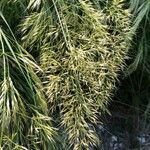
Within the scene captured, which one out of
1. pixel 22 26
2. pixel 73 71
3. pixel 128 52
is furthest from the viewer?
A: pixel 128 52

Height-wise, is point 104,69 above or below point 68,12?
below

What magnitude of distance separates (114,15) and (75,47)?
226 mm

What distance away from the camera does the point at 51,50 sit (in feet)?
6.34

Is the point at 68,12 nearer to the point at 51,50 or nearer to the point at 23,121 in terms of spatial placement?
the point at 51,50

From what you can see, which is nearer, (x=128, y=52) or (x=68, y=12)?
(x=68, y=12)

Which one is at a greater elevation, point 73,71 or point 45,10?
point 45,10

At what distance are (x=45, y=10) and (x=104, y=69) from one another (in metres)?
0.34

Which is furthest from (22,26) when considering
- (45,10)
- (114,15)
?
(114,15)

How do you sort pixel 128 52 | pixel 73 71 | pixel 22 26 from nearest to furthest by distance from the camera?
1. pixel 73 71
2. pixel 22 26
3. pixel 128 52

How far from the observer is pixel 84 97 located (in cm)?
188

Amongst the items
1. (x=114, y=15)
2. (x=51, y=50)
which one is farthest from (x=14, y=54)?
(x=114, y=15)

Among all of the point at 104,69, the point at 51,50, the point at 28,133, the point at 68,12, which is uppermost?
the point at 68,12

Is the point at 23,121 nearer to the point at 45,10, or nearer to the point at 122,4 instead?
the point at 45,10

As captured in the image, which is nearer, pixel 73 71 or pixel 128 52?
pixel 73 71
